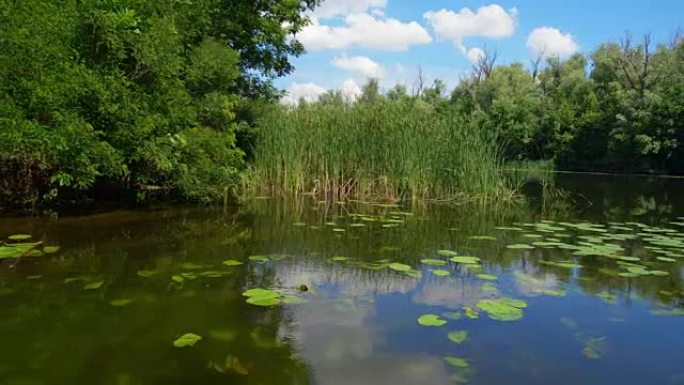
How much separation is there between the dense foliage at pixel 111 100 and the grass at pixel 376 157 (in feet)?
4.83

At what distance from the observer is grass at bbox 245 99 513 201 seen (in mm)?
11195

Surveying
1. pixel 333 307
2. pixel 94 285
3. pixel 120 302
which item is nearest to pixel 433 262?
pixel 333 307

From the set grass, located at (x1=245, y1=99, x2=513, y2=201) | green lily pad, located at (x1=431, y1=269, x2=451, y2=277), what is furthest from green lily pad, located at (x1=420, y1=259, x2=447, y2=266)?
grass, located at (x1=245, y1=99, x2=513, y2=201)

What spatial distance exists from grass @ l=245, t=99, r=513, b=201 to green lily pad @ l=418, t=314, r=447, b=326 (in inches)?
285

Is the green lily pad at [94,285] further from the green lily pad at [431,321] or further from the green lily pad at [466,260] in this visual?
the green lily pad at [466,260]

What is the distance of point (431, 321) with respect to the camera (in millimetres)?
3754

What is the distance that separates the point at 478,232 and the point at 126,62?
542 cm

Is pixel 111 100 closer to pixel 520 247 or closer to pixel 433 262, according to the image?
pixel 433 262

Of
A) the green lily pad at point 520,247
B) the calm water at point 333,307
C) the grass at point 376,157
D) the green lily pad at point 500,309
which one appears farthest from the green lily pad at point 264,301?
the grass at point 376,157

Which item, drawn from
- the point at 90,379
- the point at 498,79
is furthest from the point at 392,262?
the point at 498,79

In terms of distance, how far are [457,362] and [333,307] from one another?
1.21 metres

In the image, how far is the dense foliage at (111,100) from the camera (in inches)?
255

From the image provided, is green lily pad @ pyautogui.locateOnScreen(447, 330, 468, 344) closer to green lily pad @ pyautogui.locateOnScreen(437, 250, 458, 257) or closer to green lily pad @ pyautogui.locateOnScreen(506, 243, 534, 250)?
green lily pad @ pyautogui.locateOnScreen(437, 250, 458, 257)

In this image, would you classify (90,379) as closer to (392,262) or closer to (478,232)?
(392,262)
